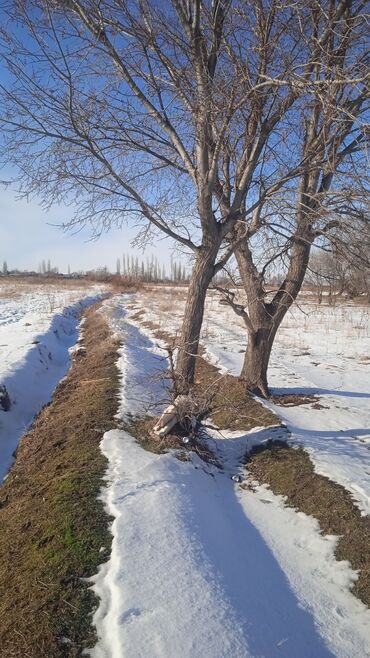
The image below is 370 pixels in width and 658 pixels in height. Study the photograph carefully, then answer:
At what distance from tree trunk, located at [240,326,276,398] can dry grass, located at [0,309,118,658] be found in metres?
2.60

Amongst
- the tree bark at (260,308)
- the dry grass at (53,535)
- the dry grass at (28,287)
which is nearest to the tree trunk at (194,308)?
the dry grass at (53,535)

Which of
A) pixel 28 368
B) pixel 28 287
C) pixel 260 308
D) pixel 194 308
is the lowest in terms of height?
pixel 28 368

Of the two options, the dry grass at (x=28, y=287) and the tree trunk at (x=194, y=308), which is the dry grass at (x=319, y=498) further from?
the dry grass at (x=28, y=287)

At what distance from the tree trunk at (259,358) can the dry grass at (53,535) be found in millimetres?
2598

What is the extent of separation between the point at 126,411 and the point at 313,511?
118 inches

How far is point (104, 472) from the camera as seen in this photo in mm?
4324

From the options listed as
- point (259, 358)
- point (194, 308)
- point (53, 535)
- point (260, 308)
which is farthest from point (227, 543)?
point (260, 308)

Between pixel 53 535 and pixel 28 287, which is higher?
pixel 28 287

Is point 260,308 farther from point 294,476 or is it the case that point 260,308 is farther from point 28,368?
point 28,368

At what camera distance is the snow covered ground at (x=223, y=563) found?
8.21 feet

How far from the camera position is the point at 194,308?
5551mm

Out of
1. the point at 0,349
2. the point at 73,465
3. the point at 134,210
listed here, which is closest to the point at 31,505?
the point at 73,465

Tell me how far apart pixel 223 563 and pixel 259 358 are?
15.5 feet

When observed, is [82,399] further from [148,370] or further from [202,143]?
[202,143]
